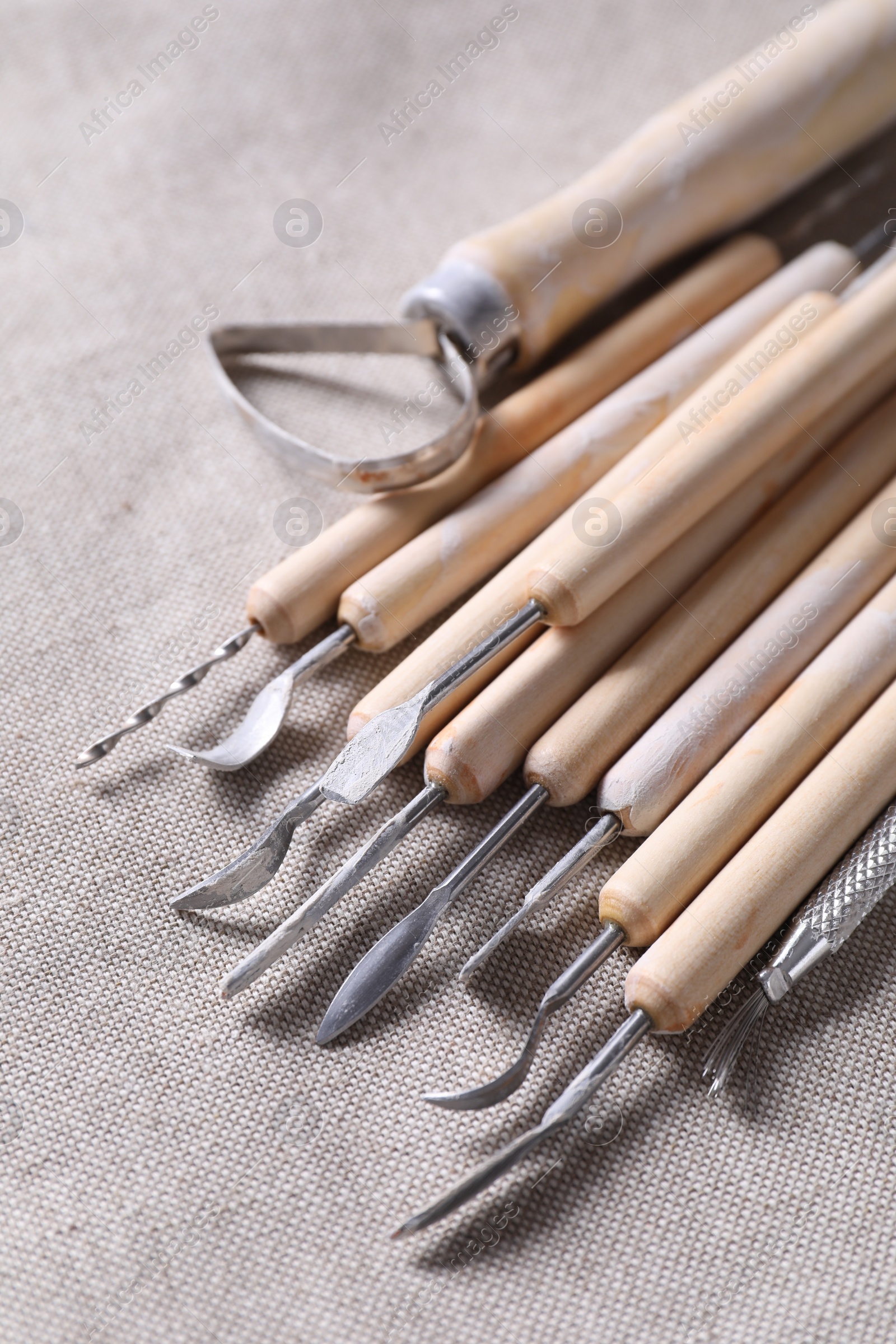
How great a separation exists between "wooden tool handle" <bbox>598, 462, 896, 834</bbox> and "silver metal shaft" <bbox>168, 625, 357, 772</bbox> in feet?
0.57

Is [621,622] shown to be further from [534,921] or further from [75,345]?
[75,345]

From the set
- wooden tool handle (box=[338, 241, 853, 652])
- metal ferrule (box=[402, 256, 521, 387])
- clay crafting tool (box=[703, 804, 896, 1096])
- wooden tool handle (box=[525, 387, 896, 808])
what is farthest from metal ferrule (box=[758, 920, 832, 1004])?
metal ferrule (box=[402, 256, 521, 387])

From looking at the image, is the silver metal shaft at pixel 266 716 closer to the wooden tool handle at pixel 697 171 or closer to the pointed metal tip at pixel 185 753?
the pointed metal tip at pixel 185 753

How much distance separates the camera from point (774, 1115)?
52 centimetres

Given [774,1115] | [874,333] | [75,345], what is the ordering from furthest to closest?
[75,345] → [874,333] → [774,1115]

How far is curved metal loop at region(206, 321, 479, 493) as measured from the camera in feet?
2.19

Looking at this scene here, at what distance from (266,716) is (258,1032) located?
17 centimetres

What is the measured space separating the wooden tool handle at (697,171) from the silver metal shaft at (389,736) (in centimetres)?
27

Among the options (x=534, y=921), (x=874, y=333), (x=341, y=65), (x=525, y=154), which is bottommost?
(x=534, y=921)

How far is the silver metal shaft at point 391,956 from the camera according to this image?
524 mm

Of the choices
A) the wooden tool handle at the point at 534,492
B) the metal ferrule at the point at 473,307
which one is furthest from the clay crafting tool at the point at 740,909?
the metal ferrule at the point at 473,307

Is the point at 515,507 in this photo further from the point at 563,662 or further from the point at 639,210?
the point at 639,210

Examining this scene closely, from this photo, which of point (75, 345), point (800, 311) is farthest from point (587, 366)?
point (75, 345)

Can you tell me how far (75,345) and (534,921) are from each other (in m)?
0.52
